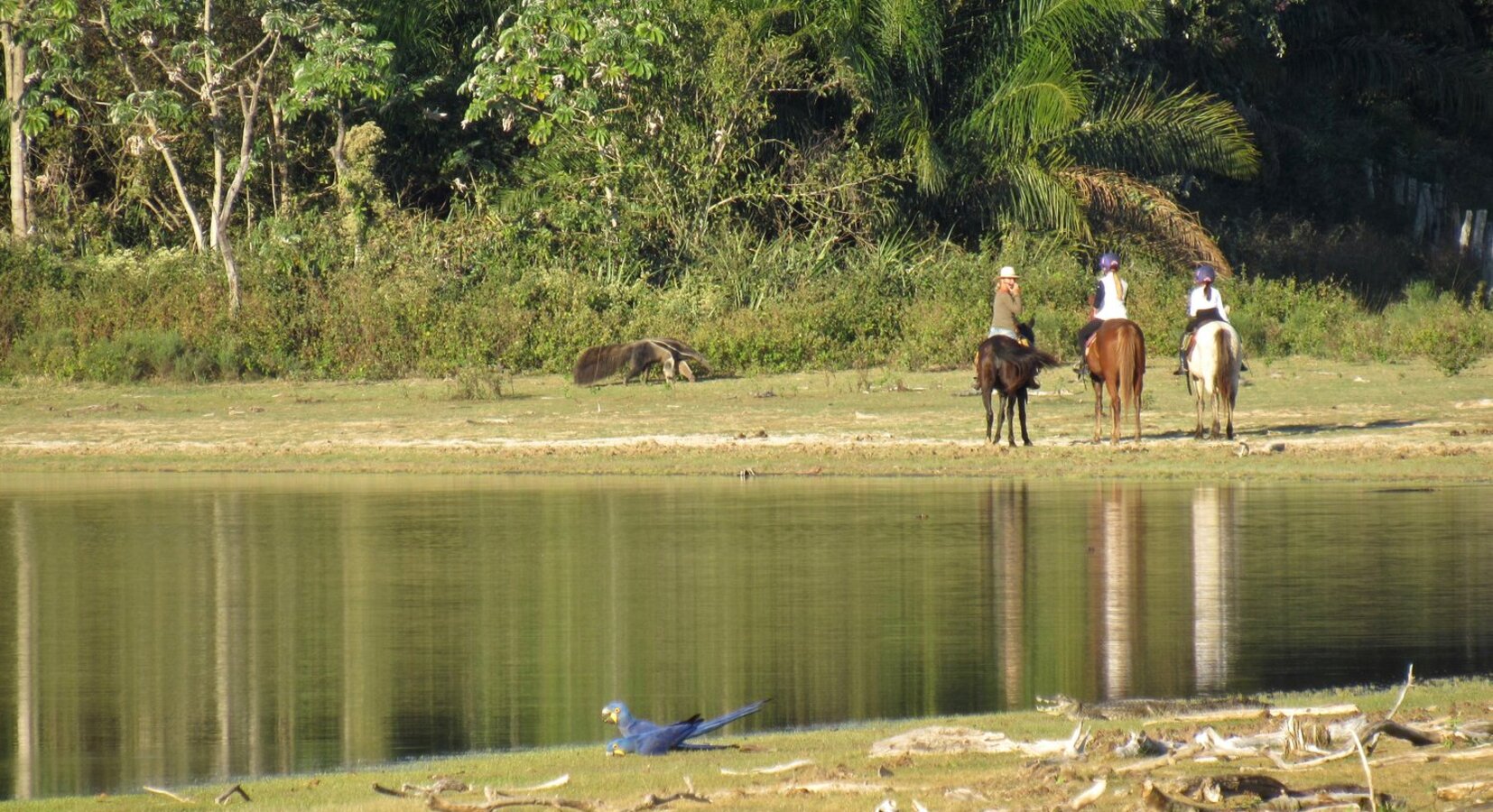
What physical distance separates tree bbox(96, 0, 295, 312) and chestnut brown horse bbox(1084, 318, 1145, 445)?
1371cm

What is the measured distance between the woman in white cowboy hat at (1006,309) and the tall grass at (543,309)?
707cm

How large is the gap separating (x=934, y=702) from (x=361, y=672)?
277 cm

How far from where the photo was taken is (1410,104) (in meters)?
47.1

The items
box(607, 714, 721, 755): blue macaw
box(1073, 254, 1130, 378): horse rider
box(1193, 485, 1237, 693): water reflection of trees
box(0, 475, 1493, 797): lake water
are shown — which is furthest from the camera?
box(1073, 254, 1130, 378): horse rider

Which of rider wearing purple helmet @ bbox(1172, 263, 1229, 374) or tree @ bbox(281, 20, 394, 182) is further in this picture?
tree @ bbox(281, 20, 394, 182)

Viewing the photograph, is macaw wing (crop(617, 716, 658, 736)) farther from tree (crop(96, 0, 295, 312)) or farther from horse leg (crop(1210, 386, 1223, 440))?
tree (crop(96, 0, 295, 312))

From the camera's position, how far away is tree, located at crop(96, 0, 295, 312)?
90.0 feet

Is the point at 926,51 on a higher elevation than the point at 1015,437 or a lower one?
higher

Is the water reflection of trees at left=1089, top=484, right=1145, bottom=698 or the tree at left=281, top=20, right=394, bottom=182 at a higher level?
the tree at left=281, top=20, right=394, bottom=182

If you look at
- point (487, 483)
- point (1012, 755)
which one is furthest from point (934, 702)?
point (487, 483)

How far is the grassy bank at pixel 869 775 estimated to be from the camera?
5973 mm

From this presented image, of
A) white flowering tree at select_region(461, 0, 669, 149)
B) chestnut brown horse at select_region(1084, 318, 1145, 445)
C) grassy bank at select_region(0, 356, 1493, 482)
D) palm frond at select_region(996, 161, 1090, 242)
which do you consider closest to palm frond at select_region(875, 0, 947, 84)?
palm frond at select_region(996, 161, 1090, 242)

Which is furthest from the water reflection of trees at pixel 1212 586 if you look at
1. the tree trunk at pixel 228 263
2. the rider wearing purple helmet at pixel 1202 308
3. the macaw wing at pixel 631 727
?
the tree trunk at pixel 228 263

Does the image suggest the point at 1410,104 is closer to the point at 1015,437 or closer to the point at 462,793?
the point at 1015,437
